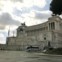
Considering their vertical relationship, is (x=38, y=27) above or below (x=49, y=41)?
above

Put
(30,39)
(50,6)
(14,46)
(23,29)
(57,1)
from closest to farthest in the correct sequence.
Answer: (57,1), (50,6), (30,39), (14,46), (23,29)

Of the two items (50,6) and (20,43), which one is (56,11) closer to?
(50,6)

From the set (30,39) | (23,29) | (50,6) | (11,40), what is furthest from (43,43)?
(50,6)

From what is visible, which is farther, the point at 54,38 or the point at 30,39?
the point at 30,39

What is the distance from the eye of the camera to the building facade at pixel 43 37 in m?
114

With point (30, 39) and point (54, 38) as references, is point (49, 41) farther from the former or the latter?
point (30, 39)

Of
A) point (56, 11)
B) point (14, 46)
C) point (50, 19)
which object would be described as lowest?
point (14, 46)

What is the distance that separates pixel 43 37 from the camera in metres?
117

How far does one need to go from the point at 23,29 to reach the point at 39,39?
4558 cm

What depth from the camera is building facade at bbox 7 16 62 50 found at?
4501 inches

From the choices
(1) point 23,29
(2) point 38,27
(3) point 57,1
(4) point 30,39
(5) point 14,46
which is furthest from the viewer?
(1) point 23,29

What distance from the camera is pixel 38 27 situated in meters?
147

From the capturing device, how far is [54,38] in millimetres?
115250

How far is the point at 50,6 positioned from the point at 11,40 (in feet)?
303
